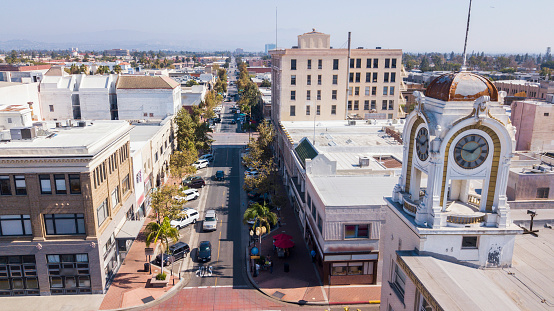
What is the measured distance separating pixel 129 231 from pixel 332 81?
47694mm

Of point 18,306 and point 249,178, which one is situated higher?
point 249,178

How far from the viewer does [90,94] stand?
76.1 meters

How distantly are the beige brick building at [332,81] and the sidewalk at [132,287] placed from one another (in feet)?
139

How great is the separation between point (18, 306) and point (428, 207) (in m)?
32.9

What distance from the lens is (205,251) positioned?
41406mm

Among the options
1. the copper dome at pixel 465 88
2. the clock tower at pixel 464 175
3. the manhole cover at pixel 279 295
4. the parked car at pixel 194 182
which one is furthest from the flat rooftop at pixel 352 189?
the parked car at pixel 194 182

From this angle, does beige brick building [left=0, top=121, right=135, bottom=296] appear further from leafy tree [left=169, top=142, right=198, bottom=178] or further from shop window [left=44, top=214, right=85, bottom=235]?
leafy tree [left=169, top=142, right=198, bottom=178]

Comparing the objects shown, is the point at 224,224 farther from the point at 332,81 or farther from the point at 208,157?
the point at 332,81

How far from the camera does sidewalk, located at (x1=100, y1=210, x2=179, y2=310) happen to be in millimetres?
34062

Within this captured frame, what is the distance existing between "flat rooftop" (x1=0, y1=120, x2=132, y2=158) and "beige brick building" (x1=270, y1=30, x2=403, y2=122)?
127 ft

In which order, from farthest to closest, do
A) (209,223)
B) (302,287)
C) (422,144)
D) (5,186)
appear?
(209,223)
(302,287)
(5,186)
(422,144)

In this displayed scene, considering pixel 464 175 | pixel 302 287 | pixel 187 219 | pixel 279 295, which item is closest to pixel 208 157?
pixel 187 219

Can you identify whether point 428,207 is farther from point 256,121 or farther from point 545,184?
point 256,121

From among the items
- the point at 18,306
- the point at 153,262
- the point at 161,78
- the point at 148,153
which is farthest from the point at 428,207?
the point at 161,78
